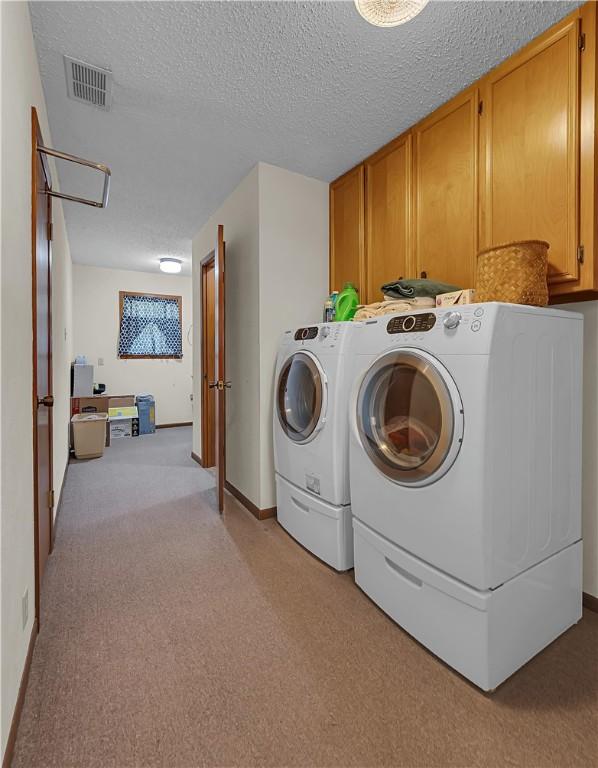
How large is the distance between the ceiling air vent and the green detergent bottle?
65.9 inches

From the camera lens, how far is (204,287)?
381 cm

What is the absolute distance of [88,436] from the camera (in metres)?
4.23

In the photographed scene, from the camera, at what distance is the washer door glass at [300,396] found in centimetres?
210

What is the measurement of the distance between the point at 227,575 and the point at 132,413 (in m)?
4.13

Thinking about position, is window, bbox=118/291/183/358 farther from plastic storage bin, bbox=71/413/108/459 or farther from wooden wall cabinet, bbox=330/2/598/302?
wooden wall cabinet, bbox=330/2/598/302

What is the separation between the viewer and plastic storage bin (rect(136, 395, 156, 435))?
5613 mm

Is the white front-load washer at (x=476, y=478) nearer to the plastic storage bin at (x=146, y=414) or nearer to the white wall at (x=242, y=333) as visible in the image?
the white wall at (x=242, y=333)

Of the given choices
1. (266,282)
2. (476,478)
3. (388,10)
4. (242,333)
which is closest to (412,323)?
(476,478)

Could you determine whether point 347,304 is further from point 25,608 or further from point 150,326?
point 150,326

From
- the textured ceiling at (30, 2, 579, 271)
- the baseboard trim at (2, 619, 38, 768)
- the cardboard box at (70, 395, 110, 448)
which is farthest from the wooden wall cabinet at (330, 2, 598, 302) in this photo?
the cardboard box at (70, 395, 110, 448)

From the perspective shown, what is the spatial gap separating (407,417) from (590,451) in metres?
0.91

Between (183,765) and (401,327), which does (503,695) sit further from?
(401,327)

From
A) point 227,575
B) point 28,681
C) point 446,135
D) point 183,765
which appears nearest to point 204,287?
point 446,135

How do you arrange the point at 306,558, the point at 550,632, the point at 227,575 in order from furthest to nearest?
the point at 306,558 → the point at 227,575 → the point at 550,632
